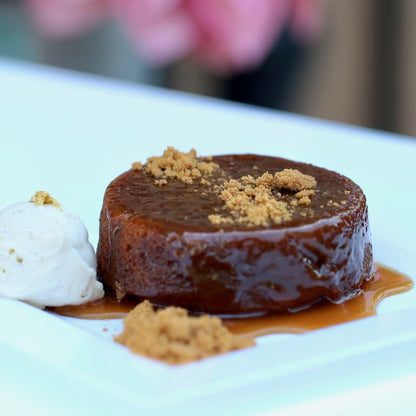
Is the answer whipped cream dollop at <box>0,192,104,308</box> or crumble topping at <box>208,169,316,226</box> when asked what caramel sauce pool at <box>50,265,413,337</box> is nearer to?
whipped cream dollop at <box>0,192,104,308</box>

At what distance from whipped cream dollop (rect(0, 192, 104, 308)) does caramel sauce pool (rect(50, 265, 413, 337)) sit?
5cm

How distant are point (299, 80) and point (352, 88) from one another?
0.71 m

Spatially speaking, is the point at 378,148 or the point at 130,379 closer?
the point at 130,379

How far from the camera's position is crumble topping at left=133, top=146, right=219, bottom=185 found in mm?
2508

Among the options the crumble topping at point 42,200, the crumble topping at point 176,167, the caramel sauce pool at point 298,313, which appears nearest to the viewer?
the caramel sauce pool at point 298,313

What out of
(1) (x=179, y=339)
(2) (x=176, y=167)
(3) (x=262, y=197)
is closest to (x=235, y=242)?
(3) (x=262, y=197)

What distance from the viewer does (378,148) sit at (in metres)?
3.64

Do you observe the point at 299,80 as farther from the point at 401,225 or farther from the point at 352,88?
the point at 401,225

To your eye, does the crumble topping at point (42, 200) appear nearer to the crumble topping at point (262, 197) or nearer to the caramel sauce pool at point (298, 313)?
the caramel sauce pool at point (298, 313)

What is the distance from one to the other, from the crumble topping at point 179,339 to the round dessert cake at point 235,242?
21 centimetres

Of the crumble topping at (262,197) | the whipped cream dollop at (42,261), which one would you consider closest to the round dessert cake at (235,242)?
the crumble topping at (262,197)

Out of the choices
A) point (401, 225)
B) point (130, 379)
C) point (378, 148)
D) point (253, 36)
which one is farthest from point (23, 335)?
point (253, 36)

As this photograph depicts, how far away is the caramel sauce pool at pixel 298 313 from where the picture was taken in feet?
6.94

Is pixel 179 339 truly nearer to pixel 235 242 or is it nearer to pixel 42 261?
pixel 235 242
